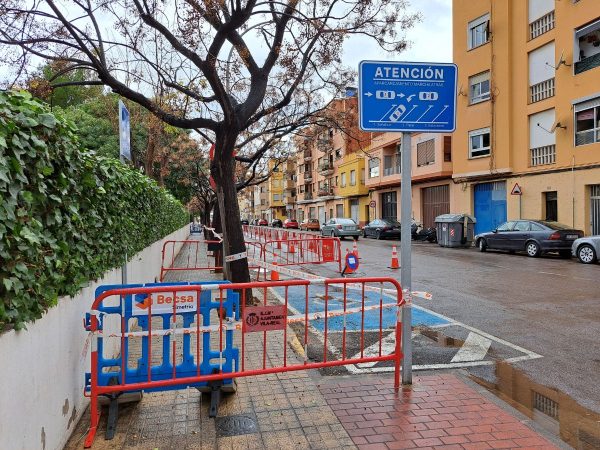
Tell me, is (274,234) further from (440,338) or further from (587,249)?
(440,338)

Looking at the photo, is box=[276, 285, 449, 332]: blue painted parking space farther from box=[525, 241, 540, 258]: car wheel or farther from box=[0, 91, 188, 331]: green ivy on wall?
box=[525, 241, 540, 258]: car wheel

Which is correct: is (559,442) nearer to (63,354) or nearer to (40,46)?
(63,354)

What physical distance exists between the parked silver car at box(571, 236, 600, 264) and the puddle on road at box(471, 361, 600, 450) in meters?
12.4

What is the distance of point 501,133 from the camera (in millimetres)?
25172

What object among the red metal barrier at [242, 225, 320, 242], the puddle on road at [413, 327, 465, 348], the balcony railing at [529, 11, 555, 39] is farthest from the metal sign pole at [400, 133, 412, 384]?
the balcony railing at [529, 11, 555, 39]

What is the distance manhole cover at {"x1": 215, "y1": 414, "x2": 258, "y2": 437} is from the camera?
3781mm

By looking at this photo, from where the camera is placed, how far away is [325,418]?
13.2 feet

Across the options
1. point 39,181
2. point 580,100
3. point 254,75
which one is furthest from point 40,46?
point 580,100

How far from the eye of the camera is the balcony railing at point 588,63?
64.6ft

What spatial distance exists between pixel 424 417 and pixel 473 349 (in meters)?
2.45

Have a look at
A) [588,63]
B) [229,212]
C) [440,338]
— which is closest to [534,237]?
[588,63]

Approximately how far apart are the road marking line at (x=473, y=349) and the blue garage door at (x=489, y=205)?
68.2ft

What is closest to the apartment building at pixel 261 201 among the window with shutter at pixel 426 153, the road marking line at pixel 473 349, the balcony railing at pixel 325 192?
the balcony railing at pixel 325 192

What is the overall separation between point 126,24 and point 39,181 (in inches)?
286
